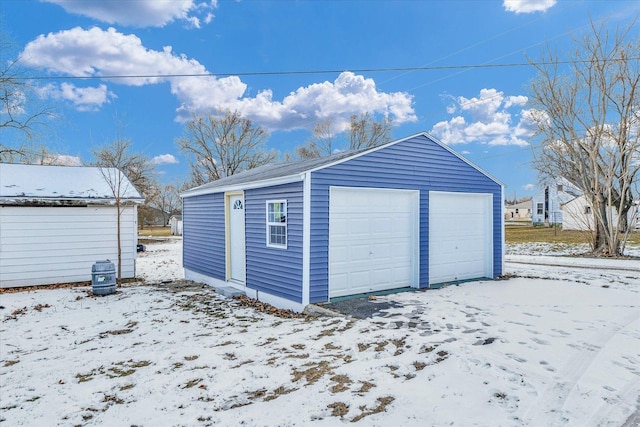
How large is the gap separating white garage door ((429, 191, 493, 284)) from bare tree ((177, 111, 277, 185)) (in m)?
24.8

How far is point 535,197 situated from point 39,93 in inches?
1850

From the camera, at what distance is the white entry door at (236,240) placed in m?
8.97

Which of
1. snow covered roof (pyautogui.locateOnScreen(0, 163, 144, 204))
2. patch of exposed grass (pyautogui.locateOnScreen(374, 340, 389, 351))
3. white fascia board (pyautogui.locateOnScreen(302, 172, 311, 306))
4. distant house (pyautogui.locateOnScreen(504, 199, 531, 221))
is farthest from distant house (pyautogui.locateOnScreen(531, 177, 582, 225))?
patch of exposed grass (pyautogui.locateOnScreen(374, 340, 389, 351))

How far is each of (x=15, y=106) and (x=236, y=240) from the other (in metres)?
10.1

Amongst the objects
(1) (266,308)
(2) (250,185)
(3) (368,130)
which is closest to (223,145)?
(3) (368,130)

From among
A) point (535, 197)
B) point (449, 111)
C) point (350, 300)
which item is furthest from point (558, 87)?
point (535, 197)

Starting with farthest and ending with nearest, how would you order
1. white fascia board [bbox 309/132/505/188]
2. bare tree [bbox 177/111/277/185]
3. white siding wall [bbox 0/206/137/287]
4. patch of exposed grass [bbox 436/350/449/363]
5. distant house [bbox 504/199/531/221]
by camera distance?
distant house [bbox 504/199/531/221] < bare tree [bbox 177/111/277/185] < white siding wall [bbox 0/206/137/287] < white fascia board [bbox 309/132/505/188] < patch of exposed grass [bbox 436/350/449/363]

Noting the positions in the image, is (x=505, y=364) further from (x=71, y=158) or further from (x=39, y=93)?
(x=71, y=158)

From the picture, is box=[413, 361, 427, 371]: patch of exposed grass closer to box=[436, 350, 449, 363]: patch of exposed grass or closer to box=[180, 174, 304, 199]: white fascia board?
box=[436, 350, 449, 363]: patch of exposed grass

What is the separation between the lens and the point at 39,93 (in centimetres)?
1318

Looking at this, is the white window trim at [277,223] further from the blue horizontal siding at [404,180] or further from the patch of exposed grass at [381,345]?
the patch of exposed grass at [381,345]

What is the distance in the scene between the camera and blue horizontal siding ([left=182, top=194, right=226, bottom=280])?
9.94m

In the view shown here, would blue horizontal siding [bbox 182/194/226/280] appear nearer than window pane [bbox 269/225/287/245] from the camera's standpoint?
No

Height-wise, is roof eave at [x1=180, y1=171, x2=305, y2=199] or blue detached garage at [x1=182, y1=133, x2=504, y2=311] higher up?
roof eave at [x1=180, y1=171, x2=305, y2=199]
